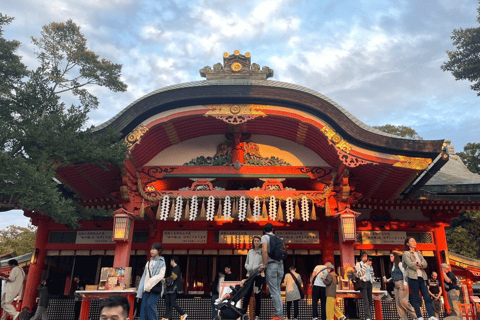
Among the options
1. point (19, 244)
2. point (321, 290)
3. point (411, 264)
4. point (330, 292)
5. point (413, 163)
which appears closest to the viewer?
point (411, 264)

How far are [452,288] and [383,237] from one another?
421 centimetres

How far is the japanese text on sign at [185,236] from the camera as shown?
13.0 metres

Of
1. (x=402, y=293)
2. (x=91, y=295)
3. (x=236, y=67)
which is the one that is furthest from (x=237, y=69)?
(x=402, y=293)

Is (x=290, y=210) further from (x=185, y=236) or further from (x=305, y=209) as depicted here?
(x=185, y=236)

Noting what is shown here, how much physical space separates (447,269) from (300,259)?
225 inches

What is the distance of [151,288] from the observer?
627 centimetres

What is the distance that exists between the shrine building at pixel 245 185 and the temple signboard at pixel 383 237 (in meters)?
0.04

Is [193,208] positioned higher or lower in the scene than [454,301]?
higher

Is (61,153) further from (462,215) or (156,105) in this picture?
(462,215)

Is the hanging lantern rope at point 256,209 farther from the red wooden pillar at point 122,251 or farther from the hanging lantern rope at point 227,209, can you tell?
the red wooden pillar at point 122,251

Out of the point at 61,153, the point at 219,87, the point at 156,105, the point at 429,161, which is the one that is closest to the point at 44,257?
the point at 61,153

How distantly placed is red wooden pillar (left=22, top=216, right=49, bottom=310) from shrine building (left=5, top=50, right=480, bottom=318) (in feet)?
0.12

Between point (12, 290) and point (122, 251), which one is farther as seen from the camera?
point (122, 251)

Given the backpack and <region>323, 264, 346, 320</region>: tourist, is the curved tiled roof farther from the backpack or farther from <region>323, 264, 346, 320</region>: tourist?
the backpack
